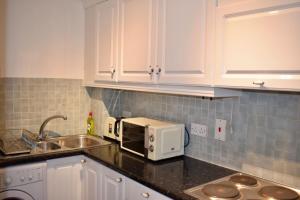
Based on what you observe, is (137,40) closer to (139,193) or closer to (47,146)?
(139,193)

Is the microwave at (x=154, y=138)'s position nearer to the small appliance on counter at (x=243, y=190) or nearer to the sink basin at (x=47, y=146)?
the small appliance on counter at (x=243, y=190)

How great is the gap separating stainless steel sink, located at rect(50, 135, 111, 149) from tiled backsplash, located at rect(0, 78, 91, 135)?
0.29ft

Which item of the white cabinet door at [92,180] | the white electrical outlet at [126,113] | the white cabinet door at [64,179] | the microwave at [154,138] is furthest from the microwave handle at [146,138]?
the white electrical outlet at [126,113]

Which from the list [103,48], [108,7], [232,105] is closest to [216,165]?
[232,105]

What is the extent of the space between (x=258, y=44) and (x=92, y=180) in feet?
5.17

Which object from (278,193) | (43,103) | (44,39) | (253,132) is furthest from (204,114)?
(44,39)

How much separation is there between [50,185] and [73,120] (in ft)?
2.56

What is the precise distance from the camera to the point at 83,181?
2348 millimetres

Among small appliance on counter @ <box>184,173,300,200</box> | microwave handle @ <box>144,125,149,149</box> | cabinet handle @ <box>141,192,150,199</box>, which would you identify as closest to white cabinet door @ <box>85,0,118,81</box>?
microwave handle @ <box>144,125,149,149</box>

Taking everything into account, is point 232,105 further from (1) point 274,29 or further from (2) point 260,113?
(1) point 274,29

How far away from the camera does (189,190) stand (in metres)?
1.51

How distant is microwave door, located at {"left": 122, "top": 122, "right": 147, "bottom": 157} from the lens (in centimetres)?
208

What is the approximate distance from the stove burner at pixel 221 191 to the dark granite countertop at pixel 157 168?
0.30 feet

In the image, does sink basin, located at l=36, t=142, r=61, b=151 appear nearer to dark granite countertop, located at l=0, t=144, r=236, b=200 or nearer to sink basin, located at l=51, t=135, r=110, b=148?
sink basin, located at l=51, t=135, r=110, b=148
